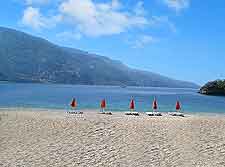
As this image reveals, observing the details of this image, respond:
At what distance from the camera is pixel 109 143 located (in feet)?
56.4

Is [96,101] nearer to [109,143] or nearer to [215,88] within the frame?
[109,143]

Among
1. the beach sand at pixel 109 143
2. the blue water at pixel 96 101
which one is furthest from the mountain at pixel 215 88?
the beach sand at pixel 109 143

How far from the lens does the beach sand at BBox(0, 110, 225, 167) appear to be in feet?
48.8

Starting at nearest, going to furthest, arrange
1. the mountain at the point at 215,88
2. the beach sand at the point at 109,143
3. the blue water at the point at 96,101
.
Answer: the beach sand at the point at 109,143
the blue water at the point at 96,101
the mountain at the point at 215,88

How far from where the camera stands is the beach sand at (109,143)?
48.8ft

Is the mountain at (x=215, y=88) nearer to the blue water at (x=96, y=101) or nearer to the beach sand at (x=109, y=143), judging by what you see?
the blue water at (x=96, y=101)

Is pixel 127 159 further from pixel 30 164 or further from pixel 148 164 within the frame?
pixel 30 164

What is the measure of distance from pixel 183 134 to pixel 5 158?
8.87 metres

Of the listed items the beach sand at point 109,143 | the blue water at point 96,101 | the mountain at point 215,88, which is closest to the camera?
the beach sand at point 109,143

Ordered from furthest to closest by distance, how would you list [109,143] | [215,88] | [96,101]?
[215,88]
[96,101]
[109,143]

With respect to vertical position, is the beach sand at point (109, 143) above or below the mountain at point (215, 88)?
below

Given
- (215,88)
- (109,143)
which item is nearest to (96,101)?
(109,143)

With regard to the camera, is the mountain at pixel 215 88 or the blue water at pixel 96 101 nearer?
the blue water at pixel 96 101

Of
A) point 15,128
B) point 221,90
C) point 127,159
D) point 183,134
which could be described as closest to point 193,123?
point 183,134
